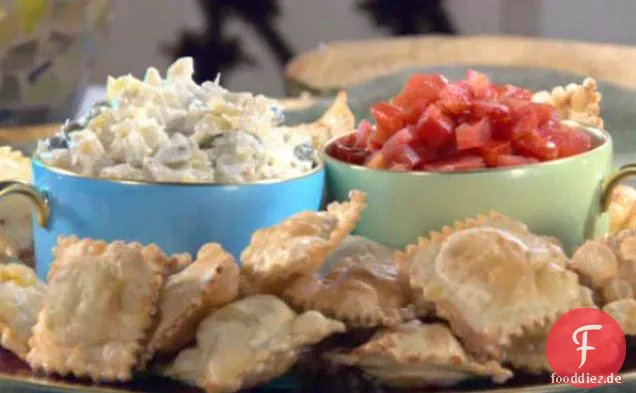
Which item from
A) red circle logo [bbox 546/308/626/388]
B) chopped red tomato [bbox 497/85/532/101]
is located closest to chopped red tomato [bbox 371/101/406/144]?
chopped red tomato [bbox 497/85/532/101]

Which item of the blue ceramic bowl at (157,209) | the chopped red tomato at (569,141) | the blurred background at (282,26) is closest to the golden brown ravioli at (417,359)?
the blue ceramic bowl at (157,209)

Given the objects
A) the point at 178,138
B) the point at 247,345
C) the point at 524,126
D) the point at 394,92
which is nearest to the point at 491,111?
the point at 524,126

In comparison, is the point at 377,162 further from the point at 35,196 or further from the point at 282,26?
the point at 282,26

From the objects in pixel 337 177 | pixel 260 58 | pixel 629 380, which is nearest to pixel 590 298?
pixel 629 380

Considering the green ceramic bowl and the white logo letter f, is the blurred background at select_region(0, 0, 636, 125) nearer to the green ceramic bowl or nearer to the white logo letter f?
the green ceramic bowl

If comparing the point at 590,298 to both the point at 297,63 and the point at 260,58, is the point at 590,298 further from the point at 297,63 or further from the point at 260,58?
the point at 260,58
